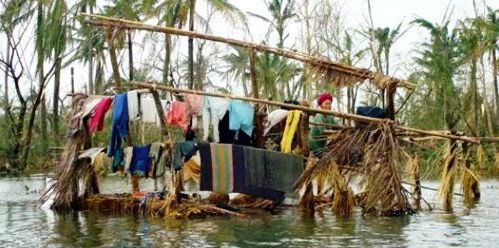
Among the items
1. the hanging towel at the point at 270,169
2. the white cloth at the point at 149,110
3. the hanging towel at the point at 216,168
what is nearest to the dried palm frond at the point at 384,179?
the hanging towel at the point at 270,169

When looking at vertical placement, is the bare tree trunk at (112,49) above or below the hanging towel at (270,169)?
above

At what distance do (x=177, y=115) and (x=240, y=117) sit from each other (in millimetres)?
1156

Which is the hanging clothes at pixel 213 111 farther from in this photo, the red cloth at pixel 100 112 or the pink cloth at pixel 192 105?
the red cloth at pixel 100 112

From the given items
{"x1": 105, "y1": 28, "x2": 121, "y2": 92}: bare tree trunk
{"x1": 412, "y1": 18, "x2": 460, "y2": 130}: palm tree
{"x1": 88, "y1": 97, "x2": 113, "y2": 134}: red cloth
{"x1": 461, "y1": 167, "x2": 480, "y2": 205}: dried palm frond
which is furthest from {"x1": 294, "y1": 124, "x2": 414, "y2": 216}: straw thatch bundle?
{"x1": 412, "y1": 18, "x2": 460, "y2": 130}: palm tree

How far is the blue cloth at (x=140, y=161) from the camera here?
14.9 m

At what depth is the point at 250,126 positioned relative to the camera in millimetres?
15039

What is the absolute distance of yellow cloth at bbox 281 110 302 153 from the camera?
14.9m

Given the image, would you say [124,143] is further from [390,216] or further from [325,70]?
[390,216]

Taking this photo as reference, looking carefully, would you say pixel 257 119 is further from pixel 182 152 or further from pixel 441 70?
pixel 441 70

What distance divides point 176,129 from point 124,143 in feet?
6.21

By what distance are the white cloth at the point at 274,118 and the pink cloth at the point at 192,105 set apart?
1.33 meters

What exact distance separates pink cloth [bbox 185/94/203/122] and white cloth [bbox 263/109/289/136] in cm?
133

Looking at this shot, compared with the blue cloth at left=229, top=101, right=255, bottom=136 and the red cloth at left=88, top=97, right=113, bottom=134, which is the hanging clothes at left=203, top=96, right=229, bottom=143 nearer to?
the blue cloth at left=229, top=101, right=255, bottom=136

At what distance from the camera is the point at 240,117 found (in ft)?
49.0
